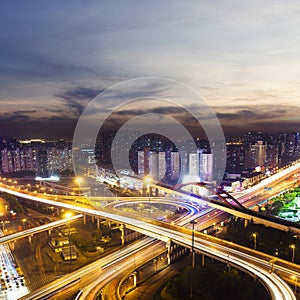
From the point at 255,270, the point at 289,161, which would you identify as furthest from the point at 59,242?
the point at 289,161

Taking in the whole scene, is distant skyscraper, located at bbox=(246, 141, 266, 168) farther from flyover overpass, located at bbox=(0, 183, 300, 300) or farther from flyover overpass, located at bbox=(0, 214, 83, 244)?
flyover overpass, located at bbox=(0, 214, 83, 244)

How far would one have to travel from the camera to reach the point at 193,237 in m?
4.55

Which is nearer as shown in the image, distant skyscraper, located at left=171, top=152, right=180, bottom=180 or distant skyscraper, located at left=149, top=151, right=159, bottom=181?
distant skyscraper, located at left=149, top=151, right=159, bottom=181

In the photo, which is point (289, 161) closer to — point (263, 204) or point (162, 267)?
point (263, 204)

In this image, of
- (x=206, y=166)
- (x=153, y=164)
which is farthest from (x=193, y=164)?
(x=153, y=164)

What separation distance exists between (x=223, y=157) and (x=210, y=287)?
433 inches

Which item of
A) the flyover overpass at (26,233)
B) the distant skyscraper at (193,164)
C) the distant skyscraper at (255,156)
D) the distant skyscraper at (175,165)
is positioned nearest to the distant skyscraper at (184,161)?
the distant skyscraper at (175,165)

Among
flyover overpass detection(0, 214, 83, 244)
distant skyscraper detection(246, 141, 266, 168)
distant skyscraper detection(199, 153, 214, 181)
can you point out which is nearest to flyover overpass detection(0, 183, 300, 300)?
flyover overpass detection(0, 214, 83, 244)

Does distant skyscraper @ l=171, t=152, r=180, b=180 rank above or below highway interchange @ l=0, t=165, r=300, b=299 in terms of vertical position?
above

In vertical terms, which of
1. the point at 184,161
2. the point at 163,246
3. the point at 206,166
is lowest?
the point at 163,246

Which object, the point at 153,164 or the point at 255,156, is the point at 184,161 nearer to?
the point at 153,164

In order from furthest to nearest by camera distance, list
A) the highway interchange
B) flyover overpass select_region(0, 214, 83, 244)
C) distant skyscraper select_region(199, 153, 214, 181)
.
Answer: distant skyscraper select_region(199, 153, 214, 181) < flyover overpass select_region(0, 214, 83, 244) < the highway interchange

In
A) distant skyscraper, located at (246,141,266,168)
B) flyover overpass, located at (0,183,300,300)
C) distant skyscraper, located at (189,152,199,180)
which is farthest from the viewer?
distant skyscraper, located at (246,141,266,168)

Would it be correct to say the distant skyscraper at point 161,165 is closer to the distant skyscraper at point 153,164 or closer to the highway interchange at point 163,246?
the distant skyscraper at point 153,164
